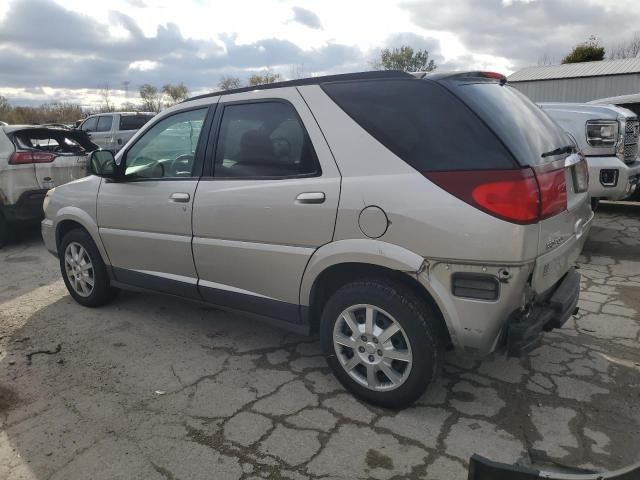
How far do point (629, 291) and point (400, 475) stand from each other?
3365 mm

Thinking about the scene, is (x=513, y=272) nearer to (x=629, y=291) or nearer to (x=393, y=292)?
(x=393, y=292)

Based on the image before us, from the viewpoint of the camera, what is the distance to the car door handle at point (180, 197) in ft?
11.4

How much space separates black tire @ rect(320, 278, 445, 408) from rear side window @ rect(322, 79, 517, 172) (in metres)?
0.67

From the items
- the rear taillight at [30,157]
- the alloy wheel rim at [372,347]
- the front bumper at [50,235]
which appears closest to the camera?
the alloy wheel rim at [372,347]

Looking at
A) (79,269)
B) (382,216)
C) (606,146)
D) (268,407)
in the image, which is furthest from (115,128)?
(382,216)

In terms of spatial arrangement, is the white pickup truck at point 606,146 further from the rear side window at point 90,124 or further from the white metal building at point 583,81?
the white metal building at point 583,81

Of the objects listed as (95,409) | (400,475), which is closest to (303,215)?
(400,475)

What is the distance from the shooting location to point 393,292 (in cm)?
262

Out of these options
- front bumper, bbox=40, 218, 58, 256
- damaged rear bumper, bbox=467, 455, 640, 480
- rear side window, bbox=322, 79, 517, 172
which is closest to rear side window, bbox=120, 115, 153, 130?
front bumper, bbox=40, 218, 58, 256

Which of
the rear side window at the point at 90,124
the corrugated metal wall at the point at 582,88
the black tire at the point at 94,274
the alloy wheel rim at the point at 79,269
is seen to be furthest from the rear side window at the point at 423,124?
the corrugated metal wall at the point at 582,88

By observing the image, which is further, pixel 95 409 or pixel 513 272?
pixel 95 409

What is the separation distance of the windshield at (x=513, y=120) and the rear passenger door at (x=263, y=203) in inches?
32.1

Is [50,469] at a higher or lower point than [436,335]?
lower

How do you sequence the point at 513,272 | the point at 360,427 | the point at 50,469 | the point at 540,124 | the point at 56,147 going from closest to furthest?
the point at 513,272 < the point at 50,469 < the point at 360,427 < the point at 540,124 < the point at 56,147
